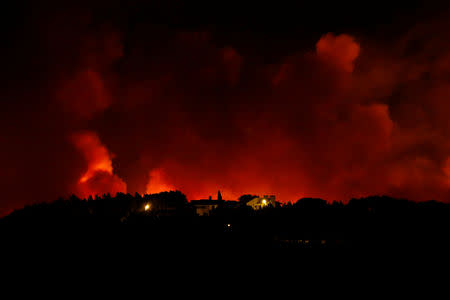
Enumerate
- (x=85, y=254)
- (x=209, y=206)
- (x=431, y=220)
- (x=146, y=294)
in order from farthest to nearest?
(x=209, y=206) < (x=431, y=220) < (x=85, y=254) < (x=146, y=294)

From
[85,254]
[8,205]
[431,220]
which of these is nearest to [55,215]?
[85,254]

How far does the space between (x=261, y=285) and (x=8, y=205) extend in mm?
72447

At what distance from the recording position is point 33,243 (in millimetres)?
19266

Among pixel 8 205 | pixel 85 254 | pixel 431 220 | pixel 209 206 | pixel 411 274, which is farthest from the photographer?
pixel 8 205

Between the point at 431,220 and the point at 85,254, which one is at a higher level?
the point at 85,254

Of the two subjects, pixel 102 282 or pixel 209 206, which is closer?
pixel 102 282

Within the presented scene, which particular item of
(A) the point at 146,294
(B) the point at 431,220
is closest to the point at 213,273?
(A) the point at 146,294

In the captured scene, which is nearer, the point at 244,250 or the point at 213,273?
the point at 213,273

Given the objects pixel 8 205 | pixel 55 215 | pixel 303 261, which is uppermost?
pixel 8 205

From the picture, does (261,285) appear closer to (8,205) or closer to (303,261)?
(303,261)

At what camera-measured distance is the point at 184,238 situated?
20.9 metres

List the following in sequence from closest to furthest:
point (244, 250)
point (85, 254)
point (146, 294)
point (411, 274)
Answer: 1. point (146, 294)
2. point (411, 274)
3. point (85, 254)
4. point (244, 250)

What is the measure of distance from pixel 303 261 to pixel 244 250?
4.45 metres

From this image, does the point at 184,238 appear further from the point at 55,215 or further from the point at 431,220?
the point at 431,220
